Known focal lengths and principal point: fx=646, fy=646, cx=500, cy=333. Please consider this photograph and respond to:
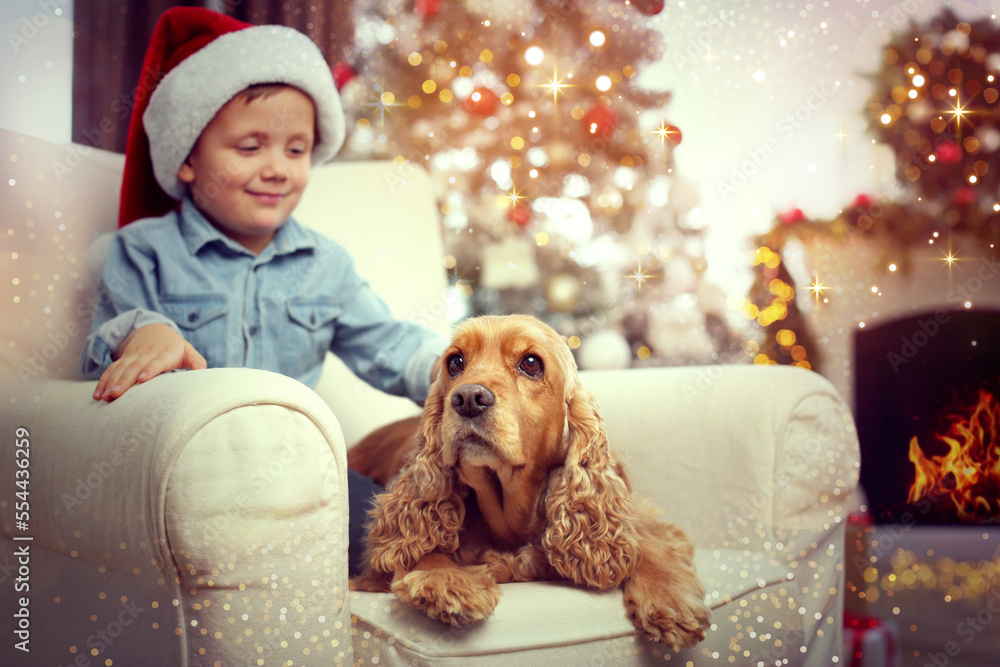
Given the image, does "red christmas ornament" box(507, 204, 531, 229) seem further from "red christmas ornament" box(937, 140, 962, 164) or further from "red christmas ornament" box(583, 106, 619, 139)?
"red christmas ornament" box(937, 140, 962, 164)

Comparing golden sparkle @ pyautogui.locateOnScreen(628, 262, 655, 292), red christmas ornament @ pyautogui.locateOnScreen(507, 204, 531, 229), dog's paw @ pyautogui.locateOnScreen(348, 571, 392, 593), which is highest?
red christmas ornament @ pyautogui.locateOnScreen(507, 204, 531, 229)

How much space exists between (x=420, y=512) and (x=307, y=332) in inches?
29.1

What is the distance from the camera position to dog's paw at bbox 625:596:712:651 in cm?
103

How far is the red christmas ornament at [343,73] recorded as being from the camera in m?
2.94

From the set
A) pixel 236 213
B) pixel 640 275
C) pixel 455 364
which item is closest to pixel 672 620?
pixel 455 364

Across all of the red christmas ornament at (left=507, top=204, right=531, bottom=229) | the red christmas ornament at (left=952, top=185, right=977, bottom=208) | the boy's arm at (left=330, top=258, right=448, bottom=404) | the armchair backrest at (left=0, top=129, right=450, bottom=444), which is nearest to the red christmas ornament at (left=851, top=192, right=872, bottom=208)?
the red christmas ornament at (left=952, top=185, right=977, bottom=208)

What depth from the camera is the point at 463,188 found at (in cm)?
318

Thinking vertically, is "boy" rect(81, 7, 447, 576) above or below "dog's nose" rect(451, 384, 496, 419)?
above

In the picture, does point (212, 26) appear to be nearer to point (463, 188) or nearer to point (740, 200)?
point (463, 188)

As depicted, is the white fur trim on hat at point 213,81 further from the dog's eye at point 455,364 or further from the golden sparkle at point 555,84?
the golden sparkle at point 555,84

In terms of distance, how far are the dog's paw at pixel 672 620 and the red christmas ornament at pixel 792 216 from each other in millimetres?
2126

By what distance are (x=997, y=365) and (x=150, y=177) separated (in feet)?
9.30

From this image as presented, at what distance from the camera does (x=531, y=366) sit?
1.22 metres

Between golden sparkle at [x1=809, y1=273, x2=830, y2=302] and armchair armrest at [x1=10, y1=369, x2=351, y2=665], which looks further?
golden sparkle at [x1=809, y1=273, x2=830, y2=302]
